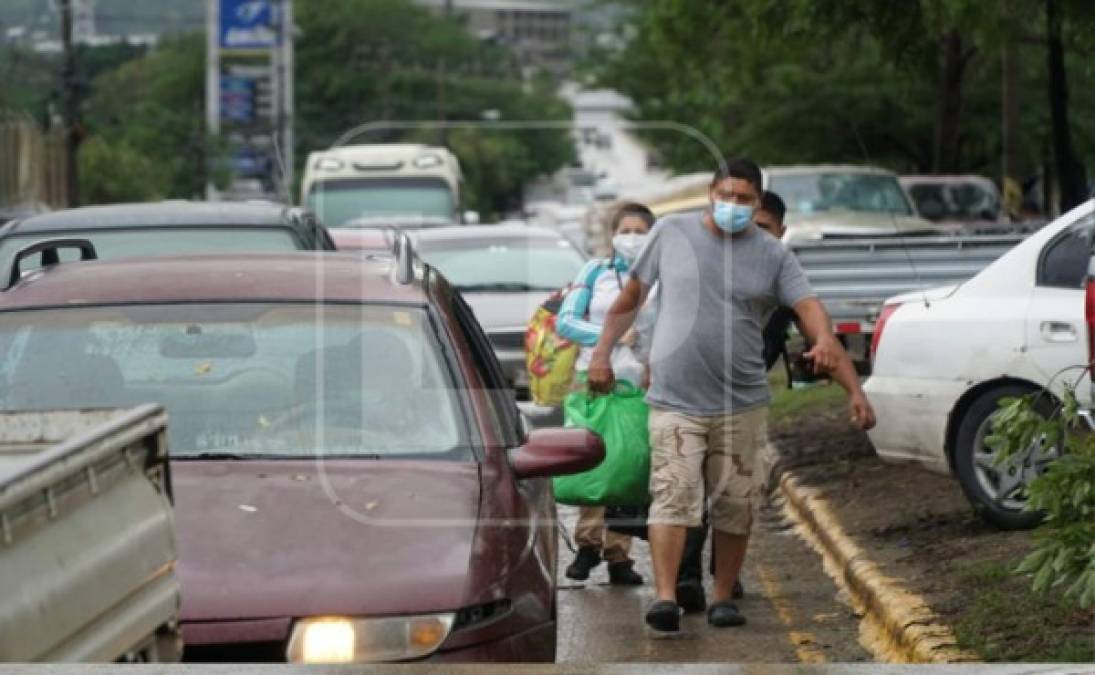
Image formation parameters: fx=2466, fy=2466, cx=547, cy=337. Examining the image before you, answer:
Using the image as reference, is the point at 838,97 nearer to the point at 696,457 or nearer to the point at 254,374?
the point at 696,457

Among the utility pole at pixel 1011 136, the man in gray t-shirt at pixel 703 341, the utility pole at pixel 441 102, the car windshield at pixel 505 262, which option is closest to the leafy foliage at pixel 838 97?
the utility pole at pixel 1011 136

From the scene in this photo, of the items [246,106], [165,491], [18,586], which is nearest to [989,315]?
[165,491]

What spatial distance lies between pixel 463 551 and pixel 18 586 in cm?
186

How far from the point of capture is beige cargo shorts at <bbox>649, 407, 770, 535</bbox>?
31.1 feet

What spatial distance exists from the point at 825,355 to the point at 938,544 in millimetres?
2382

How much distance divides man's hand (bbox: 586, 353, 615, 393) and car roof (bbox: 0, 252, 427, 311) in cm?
154

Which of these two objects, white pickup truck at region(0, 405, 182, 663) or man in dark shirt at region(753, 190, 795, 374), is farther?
man in dark shirt at region(753, 190, 795, 374)

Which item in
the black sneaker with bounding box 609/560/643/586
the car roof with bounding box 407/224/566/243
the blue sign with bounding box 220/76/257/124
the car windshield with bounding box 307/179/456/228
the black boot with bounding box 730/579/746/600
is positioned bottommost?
the blue sign with bounding box 220/76/257/124

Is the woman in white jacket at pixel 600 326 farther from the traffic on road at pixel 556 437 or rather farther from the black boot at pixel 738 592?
the black boot at pixel 738 592

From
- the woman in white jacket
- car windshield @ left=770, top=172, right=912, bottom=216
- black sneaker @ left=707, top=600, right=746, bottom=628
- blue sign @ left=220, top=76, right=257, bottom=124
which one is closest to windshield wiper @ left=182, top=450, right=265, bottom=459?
black sneaker @ left=707, top=600, right=746, bottom=628

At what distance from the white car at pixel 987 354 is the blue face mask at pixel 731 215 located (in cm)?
210

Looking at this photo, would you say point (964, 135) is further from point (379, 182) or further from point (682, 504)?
point (682, 504)

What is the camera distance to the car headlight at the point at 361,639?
610cm

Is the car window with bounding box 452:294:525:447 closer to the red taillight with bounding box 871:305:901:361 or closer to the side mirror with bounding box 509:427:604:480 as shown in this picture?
the side mirror with bounding box 509:427:604:480
